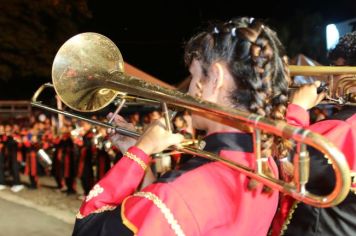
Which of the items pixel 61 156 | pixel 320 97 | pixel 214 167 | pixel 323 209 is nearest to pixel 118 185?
pixel 214 167

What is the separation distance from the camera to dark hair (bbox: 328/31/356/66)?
96.5 inches

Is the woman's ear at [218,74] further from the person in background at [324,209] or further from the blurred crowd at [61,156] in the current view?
the blurred crowd at [61,156]

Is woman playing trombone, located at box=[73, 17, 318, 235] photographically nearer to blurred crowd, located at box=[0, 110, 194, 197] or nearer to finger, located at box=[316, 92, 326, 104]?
finger, located at box=[316, 92, 326, 104]

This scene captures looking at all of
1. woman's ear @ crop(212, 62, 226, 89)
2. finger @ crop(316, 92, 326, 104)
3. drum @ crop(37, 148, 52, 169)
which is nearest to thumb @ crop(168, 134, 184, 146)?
woman's ear @ crop(212, 62, 226, 89)

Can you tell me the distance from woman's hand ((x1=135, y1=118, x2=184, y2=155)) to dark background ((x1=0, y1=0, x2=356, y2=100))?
589 inches

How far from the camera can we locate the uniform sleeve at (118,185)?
140cm

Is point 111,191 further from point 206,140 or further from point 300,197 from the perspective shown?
point 300,197

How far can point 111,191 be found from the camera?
4.62 feet

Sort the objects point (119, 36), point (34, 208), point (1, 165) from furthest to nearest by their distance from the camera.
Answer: point (119, 36), point (1, 165), point (34, 208)

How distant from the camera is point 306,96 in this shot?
6.79 feet

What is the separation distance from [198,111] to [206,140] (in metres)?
0.11

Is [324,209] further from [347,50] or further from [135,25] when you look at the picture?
[135,25]

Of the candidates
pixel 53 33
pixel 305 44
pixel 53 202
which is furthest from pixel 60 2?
pixel 53 202

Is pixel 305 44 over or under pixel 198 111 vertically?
under
